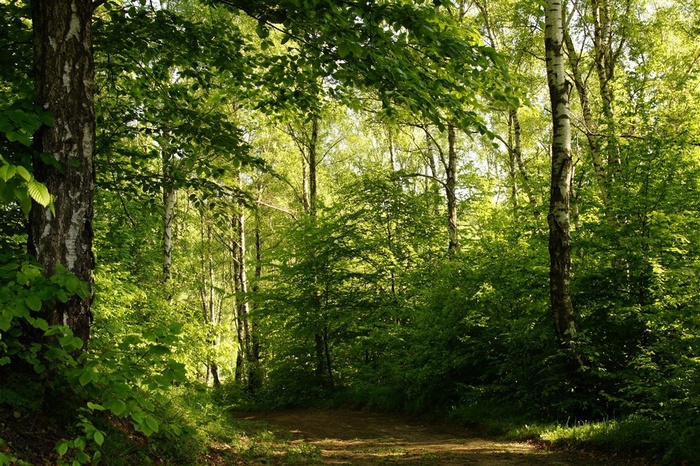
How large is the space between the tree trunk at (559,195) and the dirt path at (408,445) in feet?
6.72

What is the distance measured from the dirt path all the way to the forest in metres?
0.52

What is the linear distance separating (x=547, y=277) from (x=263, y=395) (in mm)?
12924

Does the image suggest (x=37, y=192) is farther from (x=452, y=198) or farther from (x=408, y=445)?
(x=452, y=198)

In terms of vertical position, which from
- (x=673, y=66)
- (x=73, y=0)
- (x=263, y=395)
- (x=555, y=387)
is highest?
(x=673, y=66)

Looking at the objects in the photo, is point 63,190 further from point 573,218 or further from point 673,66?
point 673,66

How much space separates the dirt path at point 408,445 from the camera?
6.09 metres

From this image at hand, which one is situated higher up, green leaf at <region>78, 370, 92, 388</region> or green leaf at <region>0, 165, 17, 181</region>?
green leaf at <region>0, 165, 17, 181</region>

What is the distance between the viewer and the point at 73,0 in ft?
13.4

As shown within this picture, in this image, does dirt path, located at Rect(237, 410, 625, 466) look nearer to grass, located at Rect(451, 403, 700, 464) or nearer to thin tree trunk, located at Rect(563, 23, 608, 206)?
grass, located at Rect(451, 403, 700, 464)

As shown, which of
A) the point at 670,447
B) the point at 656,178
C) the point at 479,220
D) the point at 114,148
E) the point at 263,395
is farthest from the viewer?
the point at 263,395

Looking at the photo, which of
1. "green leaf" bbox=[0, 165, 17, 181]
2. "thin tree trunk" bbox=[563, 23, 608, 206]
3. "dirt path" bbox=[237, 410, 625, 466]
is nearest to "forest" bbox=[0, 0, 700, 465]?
"green leaf" bbox=[0, 165, 17, 181]

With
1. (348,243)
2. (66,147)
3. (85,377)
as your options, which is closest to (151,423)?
(85,377)

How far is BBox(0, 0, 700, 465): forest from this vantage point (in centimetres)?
388

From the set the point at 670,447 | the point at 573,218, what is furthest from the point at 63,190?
the point at 573,218
